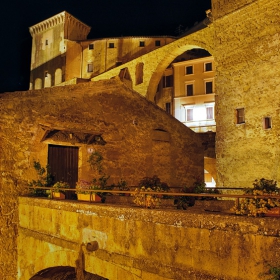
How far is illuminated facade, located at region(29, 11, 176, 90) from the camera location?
137 feet

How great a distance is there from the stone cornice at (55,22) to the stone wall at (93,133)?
1316 inches

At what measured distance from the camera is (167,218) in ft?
16.3

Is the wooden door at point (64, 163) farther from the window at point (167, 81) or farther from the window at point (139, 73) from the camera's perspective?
the window at point (167, 81)

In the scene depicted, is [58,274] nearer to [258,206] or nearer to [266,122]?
[258,206]

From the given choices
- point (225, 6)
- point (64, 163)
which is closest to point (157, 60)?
point (225, 6)

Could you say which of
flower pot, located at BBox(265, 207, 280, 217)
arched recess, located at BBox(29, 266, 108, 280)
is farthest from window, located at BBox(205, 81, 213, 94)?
flower pot, located at BBox(265, 207, 280, 217)

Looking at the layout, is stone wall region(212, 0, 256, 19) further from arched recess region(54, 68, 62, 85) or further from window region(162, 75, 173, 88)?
arched recess region(54, 68, 62, 85)

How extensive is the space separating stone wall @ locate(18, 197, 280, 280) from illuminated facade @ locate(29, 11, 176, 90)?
3555cm

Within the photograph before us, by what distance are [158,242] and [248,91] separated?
38.7 ft

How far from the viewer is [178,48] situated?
23.9 m

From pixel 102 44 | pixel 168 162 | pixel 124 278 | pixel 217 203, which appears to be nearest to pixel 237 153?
pixel 168 162

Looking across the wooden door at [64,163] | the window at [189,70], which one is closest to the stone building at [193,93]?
the window at [189,70]

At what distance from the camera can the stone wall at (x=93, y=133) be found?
10734 mm

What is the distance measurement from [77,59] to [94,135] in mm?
33787
